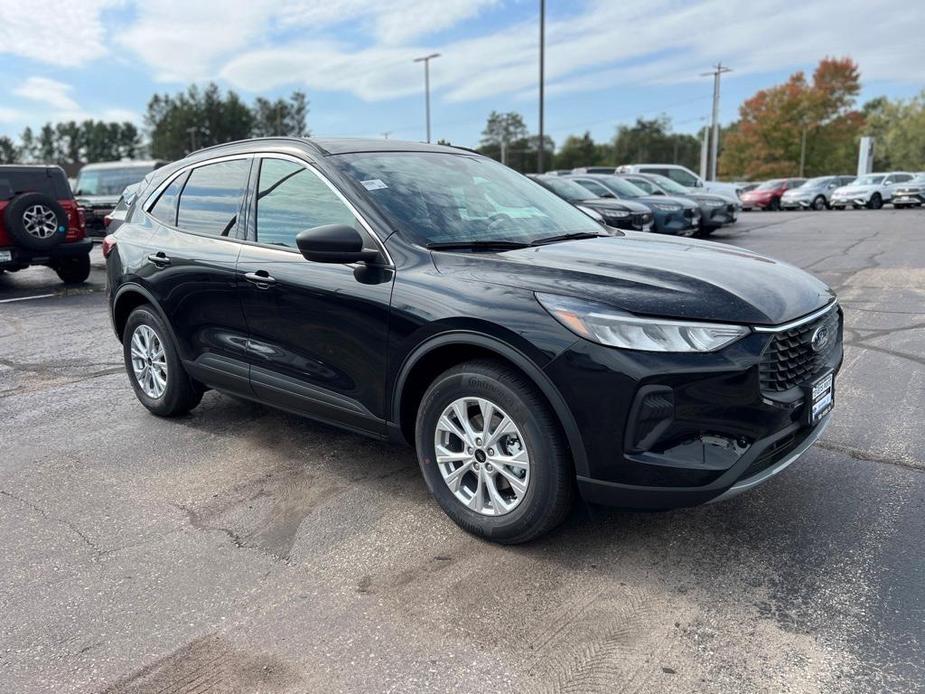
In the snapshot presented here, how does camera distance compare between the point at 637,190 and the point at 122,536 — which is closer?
the point at 122,536

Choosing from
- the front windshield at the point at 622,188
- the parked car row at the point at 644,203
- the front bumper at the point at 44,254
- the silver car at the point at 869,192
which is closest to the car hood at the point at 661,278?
the front bumper at the point at 44,254

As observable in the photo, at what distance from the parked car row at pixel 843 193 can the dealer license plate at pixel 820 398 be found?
31.8m

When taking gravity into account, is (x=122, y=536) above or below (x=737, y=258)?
below

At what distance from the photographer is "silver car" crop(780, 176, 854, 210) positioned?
32875 millimetres

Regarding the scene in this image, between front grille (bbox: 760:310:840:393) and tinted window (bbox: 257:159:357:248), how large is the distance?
1942 millimetres

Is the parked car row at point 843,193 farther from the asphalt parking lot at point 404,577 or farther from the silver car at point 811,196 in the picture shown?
the asphalt parking lot at point 404,577

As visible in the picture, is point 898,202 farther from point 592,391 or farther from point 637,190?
point 592,391

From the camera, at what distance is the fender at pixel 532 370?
111 inches

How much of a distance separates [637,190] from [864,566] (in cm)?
1494

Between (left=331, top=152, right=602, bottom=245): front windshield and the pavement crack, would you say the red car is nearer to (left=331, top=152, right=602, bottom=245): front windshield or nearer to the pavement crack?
(left=331, top=152, right=602, bottom=245): front windshield

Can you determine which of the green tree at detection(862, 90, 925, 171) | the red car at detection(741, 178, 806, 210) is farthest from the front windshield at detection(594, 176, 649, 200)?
the green tree at detection(862, 90, 925, 171)

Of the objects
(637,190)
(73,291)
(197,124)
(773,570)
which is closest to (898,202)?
(637,190)

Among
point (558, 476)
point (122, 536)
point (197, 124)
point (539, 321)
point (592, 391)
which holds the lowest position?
point (122, 536)

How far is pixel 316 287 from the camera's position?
11.9 feet
